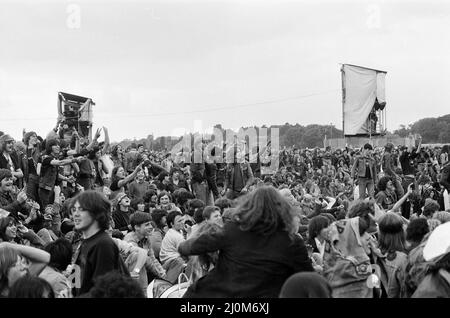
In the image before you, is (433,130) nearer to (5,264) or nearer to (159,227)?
(159,227)

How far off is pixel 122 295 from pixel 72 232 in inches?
197

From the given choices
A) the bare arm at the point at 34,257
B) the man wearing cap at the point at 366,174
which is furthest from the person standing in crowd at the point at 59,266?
the man wearing cap at the point at 366,174

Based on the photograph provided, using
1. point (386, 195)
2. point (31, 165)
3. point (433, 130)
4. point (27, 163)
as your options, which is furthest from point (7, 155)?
point (433, 130)

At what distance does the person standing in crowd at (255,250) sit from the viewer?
4355 mm

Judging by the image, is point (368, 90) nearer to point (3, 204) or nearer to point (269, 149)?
point (269, 149)

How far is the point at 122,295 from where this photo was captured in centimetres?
373

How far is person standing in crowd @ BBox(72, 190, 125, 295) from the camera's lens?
15.7 ft

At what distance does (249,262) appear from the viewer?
4367 millimetres

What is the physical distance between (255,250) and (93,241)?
46.1 inches

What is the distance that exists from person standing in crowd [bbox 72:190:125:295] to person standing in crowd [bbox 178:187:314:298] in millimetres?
555

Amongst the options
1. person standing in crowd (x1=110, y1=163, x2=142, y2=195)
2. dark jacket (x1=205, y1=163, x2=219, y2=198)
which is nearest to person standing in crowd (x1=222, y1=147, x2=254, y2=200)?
dark jacket (x1=205, y1=163, x2=219, y2=198)

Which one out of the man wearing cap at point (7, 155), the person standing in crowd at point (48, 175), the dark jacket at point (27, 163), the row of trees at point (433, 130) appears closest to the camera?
the person standing in crowd at point (48, 175)

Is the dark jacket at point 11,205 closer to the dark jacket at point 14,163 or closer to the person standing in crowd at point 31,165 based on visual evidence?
the person standing in crowd at point 31,165

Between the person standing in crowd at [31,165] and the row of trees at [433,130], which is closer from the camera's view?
the person standing in crowd at [31,165]
